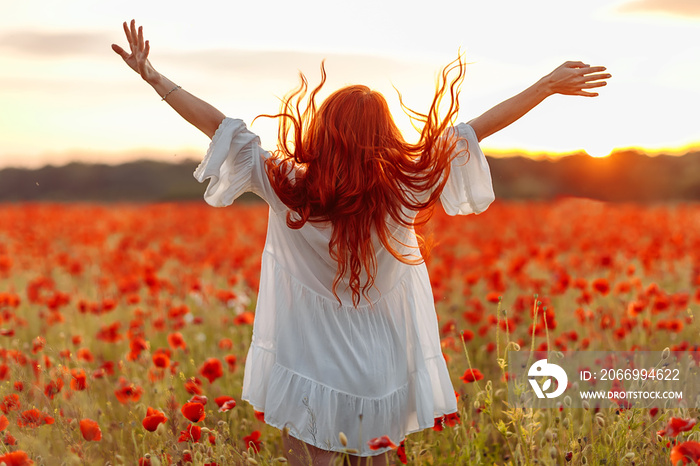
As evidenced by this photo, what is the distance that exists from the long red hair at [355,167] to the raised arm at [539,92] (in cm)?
15

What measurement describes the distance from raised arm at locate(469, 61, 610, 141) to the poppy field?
1.48ft

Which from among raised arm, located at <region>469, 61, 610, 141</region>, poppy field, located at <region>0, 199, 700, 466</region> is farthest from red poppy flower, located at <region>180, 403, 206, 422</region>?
raised arm, located at <region>469, 61, 610, 141</region>

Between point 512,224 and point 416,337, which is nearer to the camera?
point 416,337

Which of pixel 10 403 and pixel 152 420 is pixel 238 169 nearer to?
pixel 152 420

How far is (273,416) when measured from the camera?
2.13m

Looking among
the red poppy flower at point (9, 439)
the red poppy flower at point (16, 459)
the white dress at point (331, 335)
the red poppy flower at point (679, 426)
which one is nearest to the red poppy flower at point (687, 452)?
the red poppy flower at point (679, 426)

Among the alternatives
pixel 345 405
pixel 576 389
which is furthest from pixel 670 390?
pixel 345 405

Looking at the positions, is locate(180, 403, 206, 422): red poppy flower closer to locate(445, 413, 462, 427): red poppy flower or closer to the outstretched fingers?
locate(445, 413, 462, 427): red poppy flower

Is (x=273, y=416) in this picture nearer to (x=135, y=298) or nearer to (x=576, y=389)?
(x=576, y=389)

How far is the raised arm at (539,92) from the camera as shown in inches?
82.5

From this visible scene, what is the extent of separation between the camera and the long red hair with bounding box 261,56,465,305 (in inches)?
76.9

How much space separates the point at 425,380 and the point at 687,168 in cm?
1911

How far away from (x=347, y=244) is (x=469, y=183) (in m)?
0.52

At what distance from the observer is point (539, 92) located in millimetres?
2117
